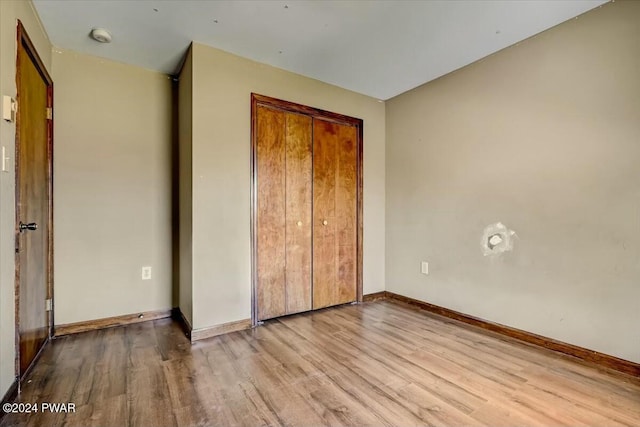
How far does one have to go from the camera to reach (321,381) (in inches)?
73.5

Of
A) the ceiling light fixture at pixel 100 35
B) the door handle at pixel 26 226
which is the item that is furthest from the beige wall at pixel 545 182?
the door handle at pixel 26 226

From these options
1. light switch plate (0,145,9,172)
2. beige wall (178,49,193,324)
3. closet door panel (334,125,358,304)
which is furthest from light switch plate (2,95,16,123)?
closet door panel (334,125,358,304)

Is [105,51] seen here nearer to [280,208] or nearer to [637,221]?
[280,208]

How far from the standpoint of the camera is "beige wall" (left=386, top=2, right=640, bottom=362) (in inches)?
78.5

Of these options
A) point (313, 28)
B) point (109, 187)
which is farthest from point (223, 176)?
point (313, 28)

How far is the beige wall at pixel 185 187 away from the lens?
2.53 metres

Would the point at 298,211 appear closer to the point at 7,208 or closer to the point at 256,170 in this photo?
the point at 256,170

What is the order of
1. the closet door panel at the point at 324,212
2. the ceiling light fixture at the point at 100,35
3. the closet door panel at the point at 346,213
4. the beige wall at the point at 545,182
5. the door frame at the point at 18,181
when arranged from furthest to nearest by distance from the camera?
1. the closet door panel at the point at 346,213
2. the closet door panel at the point at 324,212
3. the ceiling light fixture at the point at 100,35
4. the beige wall at the point at 545,182
5. the door frame at the point at 18,181

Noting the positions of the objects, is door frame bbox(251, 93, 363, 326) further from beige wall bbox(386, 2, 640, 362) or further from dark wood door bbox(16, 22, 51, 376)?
dark wood door bbox(16, 22, 51, 376)

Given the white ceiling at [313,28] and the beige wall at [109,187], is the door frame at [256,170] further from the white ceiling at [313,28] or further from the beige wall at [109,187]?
the beige wall at [109,187]

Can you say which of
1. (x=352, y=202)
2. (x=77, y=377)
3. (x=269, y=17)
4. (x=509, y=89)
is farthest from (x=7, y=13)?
(x=509, y=89)

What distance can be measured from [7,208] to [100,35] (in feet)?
4.87

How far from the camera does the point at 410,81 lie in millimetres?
3215

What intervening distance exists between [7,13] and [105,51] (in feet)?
3.34
